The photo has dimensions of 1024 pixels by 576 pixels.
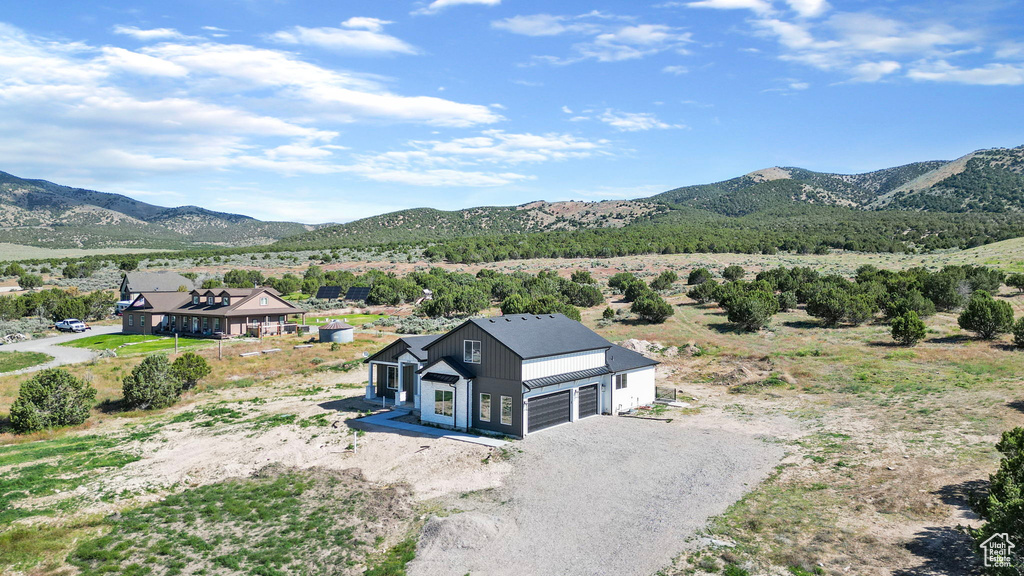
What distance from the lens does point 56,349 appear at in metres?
48.5

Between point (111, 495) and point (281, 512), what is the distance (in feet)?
21.2

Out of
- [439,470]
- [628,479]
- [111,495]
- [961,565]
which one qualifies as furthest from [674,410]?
[111,495]

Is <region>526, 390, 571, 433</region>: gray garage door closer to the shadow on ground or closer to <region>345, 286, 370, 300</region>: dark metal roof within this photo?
the shadow on ground

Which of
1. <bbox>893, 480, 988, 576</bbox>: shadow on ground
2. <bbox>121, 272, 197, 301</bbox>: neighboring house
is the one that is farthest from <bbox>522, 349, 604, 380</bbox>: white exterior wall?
<bbox>121, 272, 197, 301</bbox>: neighboring house

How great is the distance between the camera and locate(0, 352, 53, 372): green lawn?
40406mm

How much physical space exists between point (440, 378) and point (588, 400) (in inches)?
300

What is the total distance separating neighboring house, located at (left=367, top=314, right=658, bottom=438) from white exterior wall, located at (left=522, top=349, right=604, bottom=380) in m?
0.05

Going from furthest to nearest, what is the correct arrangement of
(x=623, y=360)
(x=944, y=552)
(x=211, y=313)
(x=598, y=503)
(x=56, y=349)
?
(x=211, y=313), (x=56, y=349), (x=623, y=360), (x=598, y=503), (x=944, y=552)

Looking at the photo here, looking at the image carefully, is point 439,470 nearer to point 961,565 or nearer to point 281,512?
point 281,512

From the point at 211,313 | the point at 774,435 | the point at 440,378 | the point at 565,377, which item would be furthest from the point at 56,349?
the point at 774,435

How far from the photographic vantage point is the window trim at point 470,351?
89.7 ft

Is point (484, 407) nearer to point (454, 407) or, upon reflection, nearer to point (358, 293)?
point (454, 407)

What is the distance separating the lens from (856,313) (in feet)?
169

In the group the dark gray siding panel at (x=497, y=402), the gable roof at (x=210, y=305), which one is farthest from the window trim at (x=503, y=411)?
the gable roof at (x=210, y=305)
